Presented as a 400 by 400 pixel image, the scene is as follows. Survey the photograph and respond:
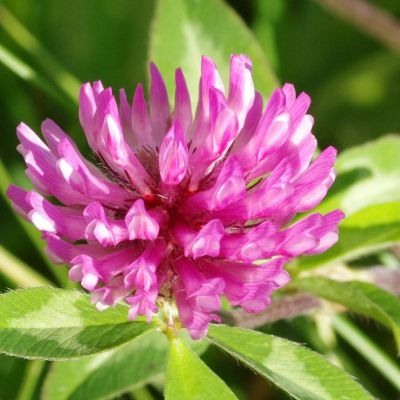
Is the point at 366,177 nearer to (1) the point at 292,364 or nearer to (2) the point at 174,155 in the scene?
(1) the point at 292,364

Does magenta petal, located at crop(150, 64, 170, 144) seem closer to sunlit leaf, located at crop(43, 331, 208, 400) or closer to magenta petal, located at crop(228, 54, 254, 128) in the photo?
magenta petal, located at crop(228, 54, 254, 128)

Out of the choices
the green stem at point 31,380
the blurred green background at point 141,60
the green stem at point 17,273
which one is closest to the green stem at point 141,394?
the green stem at point 31,380

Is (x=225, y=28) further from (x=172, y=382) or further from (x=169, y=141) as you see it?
(x=172, y=382)

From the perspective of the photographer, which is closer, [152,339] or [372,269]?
[152,339]

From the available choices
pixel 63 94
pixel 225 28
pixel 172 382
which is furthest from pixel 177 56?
pixel 172 382

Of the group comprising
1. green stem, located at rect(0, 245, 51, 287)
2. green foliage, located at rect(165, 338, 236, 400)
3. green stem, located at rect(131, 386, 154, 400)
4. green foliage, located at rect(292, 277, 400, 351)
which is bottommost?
green foliage, located at rect(165, 338, 236, 400)

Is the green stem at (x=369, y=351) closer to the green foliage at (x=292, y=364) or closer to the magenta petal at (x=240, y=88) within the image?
the green foliage at (x=292, y=364)

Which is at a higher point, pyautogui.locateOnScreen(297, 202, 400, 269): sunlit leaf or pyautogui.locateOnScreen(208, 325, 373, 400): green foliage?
pyautogui.locateOnScreen(297, 202, 400, 269): sunlit leaf

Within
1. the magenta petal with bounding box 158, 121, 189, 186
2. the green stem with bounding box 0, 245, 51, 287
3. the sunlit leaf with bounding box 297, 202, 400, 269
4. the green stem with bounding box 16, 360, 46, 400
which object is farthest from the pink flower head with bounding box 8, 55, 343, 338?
the green stem with bounding box 0, 245, 51, 287
